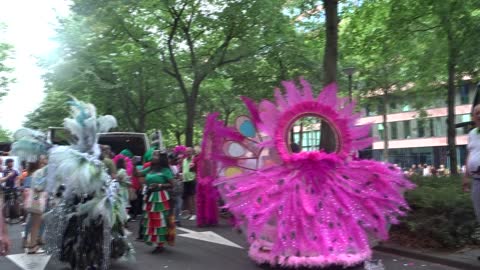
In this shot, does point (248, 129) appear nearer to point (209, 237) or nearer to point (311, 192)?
point (311, 192)

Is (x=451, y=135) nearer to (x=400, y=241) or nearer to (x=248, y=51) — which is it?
(x=248, y=51)

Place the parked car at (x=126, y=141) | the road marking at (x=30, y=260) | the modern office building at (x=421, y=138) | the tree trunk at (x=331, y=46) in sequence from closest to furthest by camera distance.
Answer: the road marking at (x=30, y=260) < the tree trunk at (x=331, y=46) < the parked car at (x=126, y=141) < the modern office building at (x=421, y=138)

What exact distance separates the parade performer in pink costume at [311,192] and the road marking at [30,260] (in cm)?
289

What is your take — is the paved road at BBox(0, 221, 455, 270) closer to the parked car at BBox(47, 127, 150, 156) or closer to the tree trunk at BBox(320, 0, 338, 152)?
the tree trunk at BBox(320, 0, 338, 152)

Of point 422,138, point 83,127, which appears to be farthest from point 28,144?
point 422,138

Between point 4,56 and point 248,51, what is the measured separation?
2024cm

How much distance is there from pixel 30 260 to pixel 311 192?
4.59m

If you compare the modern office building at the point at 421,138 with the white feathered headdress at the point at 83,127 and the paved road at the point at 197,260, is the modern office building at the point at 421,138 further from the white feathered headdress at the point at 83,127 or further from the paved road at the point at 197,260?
the white feathered headdress at the point at 83,127

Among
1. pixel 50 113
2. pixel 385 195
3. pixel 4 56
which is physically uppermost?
pixel 4 56

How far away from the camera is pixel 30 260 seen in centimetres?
847

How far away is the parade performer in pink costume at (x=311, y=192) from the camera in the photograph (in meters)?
7.05

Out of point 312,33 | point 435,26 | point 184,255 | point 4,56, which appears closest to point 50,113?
point 4,56

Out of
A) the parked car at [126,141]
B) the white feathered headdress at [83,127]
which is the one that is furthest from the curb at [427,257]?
the parked car at [126,141]

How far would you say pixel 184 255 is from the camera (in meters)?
8.71
